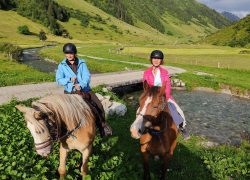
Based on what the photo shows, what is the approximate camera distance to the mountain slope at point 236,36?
139m

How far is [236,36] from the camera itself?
149 meters

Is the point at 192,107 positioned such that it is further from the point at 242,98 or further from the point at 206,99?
the point at 242,98

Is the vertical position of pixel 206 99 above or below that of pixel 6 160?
below

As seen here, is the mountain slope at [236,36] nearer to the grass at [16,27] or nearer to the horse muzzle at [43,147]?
the grass at [16,27]

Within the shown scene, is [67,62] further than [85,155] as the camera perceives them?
Yes

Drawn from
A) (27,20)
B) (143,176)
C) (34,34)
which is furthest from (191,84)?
(27,20)

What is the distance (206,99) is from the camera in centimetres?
3084

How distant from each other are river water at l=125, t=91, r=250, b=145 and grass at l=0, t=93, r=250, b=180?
3.40 meters

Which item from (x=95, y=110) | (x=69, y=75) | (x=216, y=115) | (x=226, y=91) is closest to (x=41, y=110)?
(x=95, y=110)

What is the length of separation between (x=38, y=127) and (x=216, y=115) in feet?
66.6

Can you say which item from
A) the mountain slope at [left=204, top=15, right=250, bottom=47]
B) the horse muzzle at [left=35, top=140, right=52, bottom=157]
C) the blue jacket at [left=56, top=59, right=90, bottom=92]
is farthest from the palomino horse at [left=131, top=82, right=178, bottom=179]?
the mountain slope at [left=204, top=15, right=250, bottom=47]

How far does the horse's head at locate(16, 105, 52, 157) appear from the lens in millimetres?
6492

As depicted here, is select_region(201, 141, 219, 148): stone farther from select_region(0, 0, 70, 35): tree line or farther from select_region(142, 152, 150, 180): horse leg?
select_region(0, 0, 70, 35): tree line

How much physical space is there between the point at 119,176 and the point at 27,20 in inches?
6888
